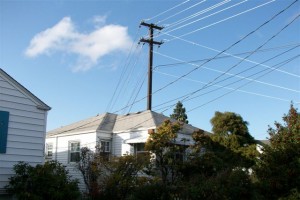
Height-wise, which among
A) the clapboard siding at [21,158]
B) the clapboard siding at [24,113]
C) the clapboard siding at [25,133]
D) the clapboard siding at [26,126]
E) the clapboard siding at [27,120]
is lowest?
the clapboard siding at [21,158]

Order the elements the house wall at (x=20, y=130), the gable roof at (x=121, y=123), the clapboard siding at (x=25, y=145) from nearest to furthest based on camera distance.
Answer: the house wall at (x=20, y=130) → the clapboard siding at (x=25, y=145) → the gable roof at (x=121, y=123)

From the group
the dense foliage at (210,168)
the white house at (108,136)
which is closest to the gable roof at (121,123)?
the white house at (108,136)

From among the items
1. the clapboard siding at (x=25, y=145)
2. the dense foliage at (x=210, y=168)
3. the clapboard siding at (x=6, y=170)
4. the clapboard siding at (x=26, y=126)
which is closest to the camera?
the dense foliage at (x=210, y=168)

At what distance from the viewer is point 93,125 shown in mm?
24234

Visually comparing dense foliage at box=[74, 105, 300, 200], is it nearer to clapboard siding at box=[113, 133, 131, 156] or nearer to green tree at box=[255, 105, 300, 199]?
green tree at box=[255, 105, 300, 199]

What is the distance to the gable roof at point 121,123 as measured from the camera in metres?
22.4

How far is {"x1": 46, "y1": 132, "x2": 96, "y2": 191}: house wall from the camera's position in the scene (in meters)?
23.1

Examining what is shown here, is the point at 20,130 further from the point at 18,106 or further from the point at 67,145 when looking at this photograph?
the point at 67,145

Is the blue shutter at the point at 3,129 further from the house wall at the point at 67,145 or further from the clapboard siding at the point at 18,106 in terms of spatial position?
the house wall at the point at 67,145

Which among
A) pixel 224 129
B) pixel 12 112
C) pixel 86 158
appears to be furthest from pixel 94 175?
pixel 224 129

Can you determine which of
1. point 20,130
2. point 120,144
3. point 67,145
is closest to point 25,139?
point 20,130

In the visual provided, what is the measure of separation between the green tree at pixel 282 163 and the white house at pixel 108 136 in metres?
9.75

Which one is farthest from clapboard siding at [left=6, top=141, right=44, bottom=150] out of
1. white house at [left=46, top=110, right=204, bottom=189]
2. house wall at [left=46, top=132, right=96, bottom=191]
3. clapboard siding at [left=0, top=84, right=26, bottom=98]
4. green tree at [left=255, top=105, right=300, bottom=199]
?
house wall at [left=46, top=132, right=96, bottom=191]

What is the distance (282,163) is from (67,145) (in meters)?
16.3
